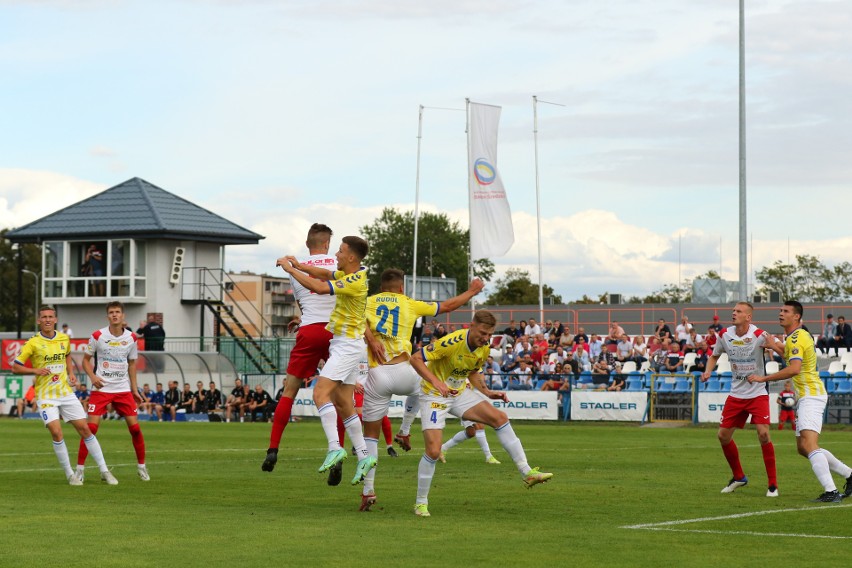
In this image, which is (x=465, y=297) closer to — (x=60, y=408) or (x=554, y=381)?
(x=60, y=408)

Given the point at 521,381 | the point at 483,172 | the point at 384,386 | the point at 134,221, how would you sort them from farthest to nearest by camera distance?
the point at 134,221 → the point at 483,172 → the point at 521,381 → the point at 384,386

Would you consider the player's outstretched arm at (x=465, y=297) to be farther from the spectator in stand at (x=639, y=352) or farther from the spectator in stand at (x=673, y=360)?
the spectator in stand at (x=639, y=352)

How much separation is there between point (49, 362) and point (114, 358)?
2.65ft

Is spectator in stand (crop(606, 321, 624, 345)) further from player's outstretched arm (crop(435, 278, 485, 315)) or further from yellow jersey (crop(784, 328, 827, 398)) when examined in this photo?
player's outstretched arm (crop(435, 278, 485, 315))

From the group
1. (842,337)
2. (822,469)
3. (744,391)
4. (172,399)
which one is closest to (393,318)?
(744,391)

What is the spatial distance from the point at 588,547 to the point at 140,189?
178 ft

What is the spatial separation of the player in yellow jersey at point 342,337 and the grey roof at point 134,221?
46930mm

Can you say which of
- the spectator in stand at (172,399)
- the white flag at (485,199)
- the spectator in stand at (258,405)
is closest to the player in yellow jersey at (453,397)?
the spectator in stand at (258,405)

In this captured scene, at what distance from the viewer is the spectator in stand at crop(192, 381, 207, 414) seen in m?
40.8

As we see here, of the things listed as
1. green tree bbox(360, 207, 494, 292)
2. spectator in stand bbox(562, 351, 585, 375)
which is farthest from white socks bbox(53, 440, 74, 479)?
green tree bbox(360, 207, 494, 292)

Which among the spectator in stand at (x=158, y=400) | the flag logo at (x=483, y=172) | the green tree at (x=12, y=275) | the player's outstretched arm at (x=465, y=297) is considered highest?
the flag logo at (x=483, y=172)

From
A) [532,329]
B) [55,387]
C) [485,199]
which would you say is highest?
[485,199]

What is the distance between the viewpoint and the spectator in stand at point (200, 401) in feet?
134

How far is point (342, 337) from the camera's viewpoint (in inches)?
517
